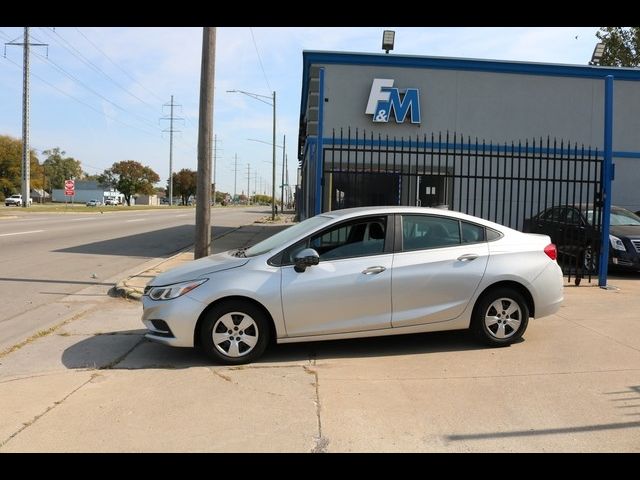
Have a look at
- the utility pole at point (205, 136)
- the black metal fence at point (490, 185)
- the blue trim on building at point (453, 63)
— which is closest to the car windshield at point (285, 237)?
the black metal fence at point (490, 185)

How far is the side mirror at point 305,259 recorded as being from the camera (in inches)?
212

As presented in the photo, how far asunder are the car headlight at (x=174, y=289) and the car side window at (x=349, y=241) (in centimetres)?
91

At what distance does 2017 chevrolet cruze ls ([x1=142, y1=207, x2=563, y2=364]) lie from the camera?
17.6 ft

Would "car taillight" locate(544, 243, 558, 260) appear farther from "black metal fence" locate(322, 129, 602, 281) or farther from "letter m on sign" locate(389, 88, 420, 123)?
"letter m on sign" locate(389, 88, 420, 123)

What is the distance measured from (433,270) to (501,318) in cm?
95

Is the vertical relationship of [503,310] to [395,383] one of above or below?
above

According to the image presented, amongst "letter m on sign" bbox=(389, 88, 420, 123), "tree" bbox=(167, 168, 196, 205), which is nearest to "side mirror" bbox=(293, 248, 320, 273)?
"letter m on sign" bbox=(389, 88, 420, 123)

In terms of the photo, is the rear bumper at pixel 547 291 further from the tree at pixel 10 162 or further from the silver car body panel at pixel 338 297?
the tree at pixel 10 162

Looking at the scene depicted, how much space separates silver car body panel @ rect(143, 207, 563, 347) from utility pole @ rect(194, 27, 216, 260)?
13.0 ft

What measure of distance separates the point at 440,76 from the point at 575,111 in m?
4.05

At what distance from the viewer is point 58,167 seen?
14625cm
